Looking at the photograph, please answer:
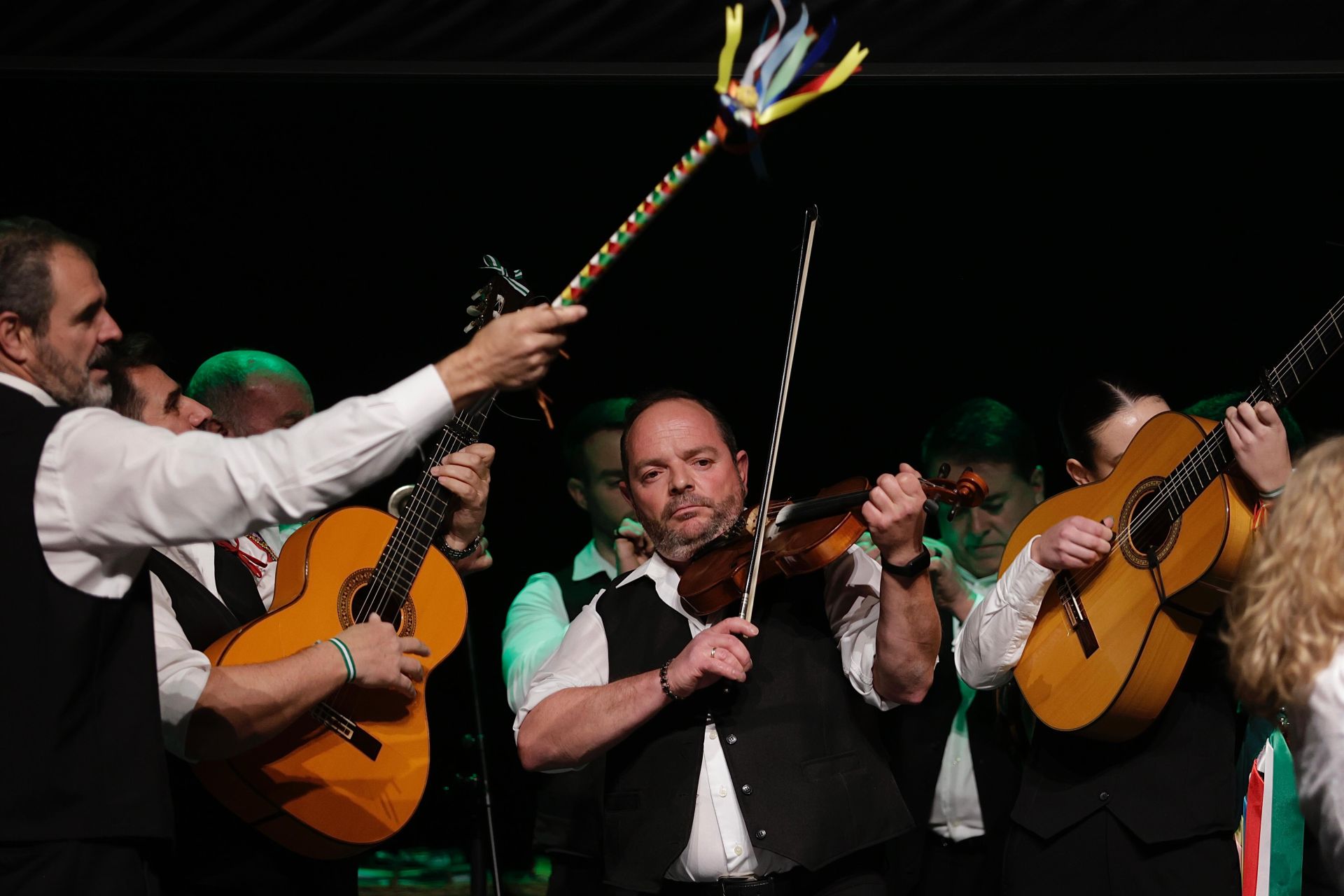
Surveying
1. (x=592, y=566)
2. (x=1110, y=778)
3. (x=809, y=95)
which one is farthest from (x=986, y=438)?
(x=809, y=95)

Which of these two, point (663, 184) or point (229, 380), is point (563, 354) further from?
point (229, 380)

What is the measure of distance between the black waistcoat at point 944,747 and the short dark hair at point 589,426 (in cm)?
122

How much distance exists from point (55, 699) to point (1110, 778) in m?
2.15

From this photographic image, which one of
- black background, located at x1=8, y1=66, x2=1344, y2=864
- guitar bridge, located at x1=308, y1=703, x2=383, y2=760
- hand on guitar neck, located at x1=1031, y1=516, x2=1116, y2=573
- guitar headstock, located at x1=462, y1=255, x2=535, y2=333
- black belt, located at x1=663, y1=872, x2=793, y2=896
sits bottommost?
black belt, located at x1=663, y1=872, x2=793, y2=896

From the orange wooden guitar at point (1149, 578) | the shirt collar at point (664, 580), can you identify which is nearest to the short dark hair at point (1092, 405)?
the orange wooden guitar at point (1149, 578)

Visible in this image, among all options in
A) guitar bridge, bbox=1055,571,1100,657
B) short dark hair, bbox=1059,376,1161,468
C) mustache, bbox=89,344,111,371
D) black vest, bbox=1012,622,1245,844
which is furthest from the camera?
short dark hair, bbox=1059,376,1161,468

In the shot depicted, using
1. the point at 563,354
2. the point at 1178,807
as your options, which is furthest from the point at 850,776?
the point at 563,354

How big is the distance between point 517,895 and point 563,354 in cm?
334

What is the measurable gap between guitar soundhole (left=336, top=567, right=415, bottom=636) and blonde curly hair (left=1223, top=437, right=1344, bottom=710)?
176 centimetres

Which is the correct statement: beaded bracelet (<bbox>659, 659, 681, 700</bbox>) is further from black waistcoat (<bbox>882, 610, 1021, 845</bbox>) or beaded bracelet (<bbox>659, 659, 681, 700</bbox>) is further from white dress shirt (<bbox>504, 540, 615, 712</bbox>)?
black waistcoat (<bbox>882, 610, 1021, 845</bbox>)

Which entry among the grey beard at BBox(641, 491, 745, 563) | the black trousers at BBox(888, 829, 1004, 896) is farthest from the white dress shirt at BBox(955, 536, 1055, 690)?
the black trousers at BBox(888, 829, 1004, 896)

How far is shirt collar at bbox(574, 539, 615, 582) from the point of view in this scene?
4.05 m

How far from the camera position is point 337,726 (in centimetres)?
269

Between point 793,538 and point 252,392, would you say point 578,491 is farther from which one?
point 793,538
